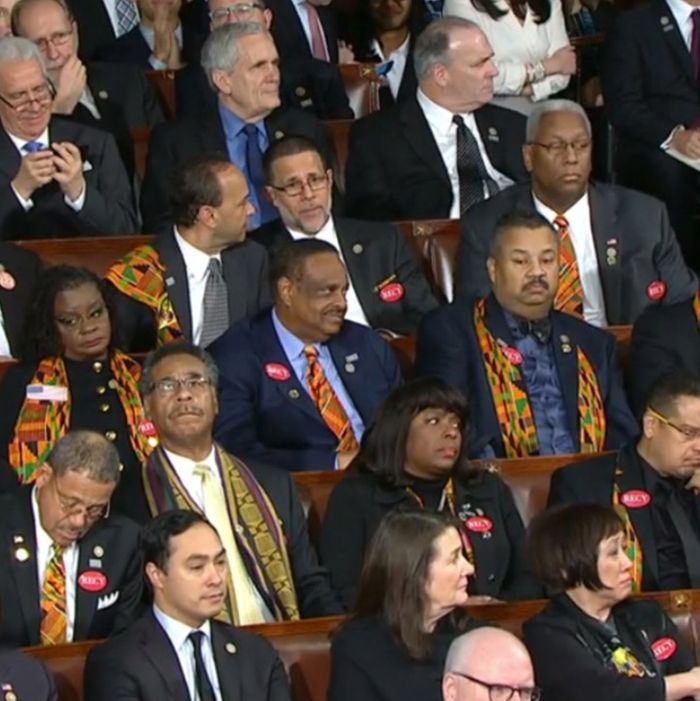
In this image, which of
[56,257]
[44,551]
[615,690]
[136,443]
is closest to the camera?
[615,690]

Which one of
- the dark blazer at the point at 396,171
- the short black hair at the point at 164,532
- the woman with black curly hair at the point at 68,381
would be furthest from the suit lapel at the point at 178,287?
the short black hair at the point at 164,532

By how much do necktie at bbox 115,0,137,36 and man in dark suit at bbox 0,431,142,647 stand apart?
291cm

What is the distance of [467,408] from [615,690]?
84 cm

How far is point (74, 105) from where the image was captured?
658 centimetres

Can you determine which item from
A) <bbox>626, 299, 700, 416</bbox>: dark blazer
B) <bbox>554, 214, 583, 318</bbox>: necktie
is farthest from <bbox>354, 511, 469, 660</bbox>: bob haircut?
<bbox>554, 214, 583, 318</bbox>: necktie

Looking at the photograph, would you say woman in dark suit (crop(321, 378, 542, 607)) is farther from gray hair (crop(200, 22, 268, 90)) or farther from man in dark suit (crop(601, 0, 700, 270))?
man in dark suit (crop(601, 0, 700, 270))

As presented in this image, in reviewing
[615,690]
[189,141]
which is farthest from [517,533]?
[189,141]

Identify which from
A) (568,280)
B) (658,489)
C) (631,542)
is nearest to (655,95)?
(568,280)

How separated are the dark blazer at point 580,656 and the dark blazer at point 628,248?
1.67 metres

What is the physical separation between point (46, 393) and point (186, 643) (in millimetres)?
1053

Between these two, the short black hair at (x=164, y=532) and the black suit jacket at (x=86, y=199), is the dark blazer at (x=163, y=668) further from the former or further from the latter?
the black suit jacket at (x=86, y=199)

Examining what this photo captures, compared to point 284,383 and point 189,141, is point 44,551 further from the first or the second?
point 189,141

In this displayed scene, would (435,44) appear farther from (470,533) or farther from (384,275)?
(470,533)

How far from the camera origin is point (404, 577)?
14.2 feet
